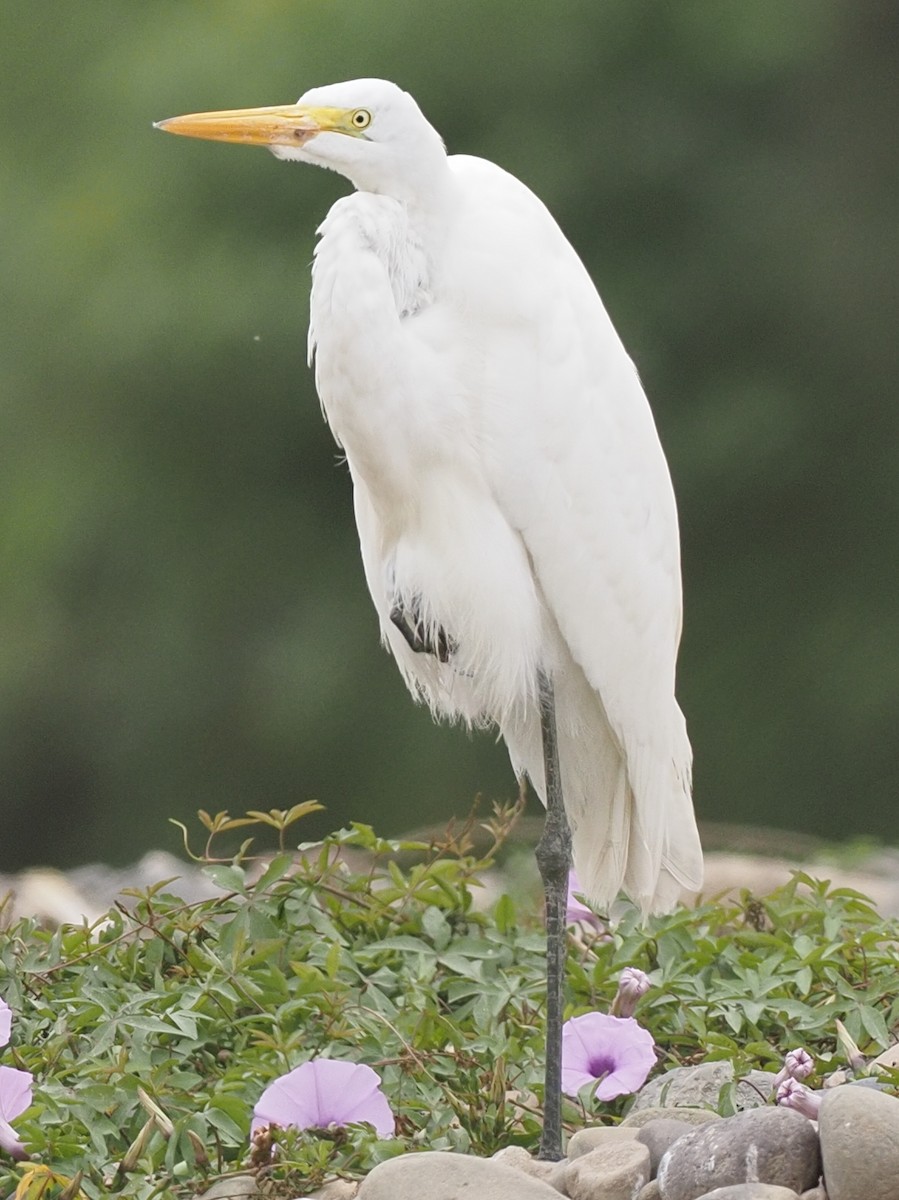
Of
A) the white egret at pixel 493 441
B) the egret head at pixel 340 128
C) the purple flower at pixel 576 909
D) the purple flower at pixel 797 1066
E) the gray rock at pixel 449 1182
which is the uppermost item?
the egret head at pixel 340 128

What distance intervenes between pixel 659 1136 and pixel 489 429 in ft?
2.68

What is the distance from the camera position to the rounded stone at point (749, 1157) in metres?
1.54

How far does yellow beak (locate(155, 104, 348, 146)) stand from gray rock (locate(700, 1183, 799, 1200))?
1193mm

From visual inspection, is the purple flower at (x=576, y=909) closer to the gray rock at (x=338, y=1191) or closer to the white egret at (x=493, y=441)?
the white egret at (x=493, y=441)

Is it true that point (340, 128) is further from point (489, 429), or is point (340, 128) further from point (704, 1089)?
point (704, 1089)

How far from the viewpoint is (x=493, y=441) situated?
6.79 ft

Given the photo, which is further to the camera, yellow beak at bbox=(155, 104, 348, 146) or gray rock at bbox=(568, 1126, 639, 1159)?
yellow beak at bbox=(155, 104, 348, 146)

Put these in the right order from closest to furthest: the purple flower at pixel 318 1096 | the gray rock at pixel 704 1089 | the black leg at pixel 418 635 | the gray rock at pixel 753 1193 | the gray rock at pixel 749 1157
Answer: the gray rock at pixel 753 1193
the gray rock at pixel 749 1157
the purple flower at pixel 318 1096
the gray rock at pixel 704 1089
the black leg at pixel 418 635

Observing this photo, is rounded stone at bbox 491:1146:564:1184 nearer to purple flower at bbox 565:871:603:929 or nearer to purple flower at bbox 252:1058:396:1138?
purple flower at bbox 252:1058:396:1138

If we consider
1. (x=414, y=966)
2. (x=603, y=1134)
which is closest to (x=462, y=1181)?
(x=603, y=1134)

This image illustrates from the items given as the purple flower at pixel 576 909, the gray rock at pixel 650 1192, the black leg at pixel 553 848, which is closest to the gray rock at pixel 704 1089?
the black leg at pixel 553 848

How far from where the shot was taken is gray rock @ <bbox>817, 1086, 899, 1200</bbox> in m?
1.47

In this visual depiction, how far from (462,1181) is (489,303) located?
998 millimetres

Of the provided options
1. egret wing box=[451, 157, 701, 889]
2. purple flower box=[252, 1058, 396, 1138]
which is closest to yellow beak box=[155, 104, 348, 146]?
egret wing box=[451, 157, 701, 889]
